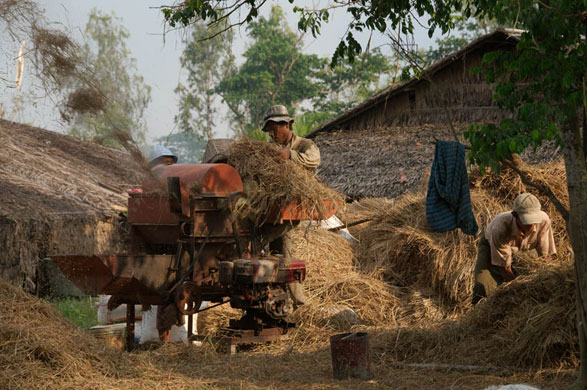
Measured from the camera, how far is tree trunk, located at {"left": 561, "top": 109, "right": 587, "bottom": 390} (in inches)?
177

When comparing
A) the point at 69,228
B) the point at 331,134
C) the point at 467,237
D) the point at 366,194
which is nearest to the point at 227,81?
the point at 331,134

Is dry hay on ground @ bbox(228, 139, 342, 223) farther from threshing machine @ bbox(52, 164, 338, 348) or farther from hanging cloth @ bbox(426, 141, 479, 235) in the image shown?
hanging cloth @ bbox(426, 141, 479, 235)

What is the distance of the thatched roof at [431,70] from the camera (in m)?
14.4

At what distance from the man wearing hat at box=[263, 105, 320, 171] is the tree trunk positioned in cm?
288

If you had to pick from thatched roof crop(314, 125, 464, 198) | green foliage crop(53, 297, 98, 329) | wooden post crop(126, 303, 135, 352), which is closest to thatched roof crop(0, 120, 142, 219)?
green foliage crop(53, 297, 98, 329)

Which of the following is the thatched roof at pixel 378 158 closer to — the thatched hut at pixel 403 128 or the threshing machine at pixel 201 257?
the thatched hut at pixel 403 128

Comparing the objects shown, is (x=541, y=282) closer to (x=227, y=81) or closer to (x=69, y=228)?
(x=69, y=228)

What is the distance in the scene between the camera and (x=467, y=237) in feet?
29.0

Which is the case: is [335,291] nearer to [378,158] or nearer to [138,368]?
[138,368]

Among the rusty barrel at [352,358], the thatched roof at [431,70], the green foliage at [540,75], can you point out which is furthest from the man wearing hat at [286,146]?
the thatched roof at [431,70]

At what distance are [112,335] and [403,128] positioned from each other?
11031 millimetres

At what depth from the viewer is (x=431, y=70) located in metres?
15.1

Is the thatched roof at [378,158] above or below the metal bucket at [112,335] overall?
above

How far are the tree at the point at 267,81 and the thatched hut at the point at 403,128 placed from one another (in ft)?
55.4
